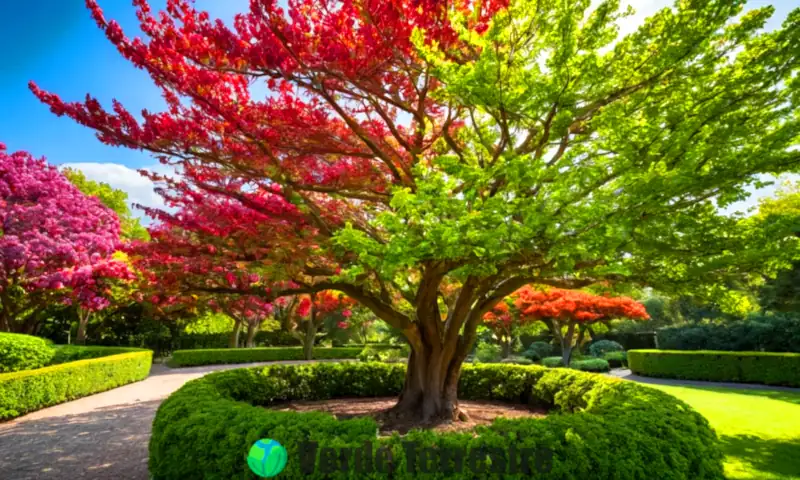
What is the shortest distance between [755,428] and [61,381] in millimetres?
16305

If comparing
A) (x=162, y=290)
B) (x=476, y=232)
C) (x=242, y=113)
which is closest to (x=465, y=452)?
(x=476, y=232)

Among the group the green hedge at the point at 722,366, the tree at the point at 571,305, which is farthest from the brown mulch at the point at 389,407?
the green hedge at the point at 722,366

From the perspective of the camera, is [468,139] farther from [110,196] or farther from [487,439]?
[110,196]

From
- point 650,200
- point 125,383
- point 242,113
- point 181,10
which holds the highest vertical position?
point 181,10

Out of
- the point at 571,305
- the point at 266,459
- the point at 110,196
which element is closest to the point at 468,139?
the point at 266,459

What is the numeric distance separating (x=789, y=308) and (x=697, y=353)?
12.1 ft

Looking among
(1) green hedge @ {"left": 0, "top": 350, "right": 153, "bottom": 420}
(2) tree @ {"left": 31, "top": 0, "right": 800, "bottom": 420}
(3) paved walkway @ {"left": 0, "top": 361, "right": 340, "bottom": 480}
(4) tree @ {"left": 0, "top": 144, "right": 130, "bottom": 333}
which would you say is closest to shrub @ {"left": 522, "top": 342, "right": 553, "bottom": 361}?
(2) tree @ {"left": 31, "top": 0, "right": 800, "bottom": 420}

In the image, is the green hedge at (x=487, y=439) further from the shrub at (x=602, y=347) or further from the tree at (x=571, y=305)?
the shrub at (x=602, y=347)

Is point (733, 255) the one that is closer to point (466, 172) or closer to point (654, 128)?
point (654, 128)

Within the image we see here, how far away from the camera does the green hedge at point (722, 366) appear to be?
14.9m

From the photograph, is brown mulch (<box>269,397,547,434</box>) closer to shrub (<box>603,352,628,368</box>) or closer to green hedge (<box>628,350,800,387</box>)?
green hedge (<box>628,350,800,387</box>)

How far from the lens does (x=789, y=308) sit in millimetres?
14523

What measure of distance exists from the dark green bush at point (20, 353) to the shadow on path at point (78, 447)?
321 centimetres

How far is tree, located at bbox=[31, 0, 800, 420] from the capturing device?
14.4ft
